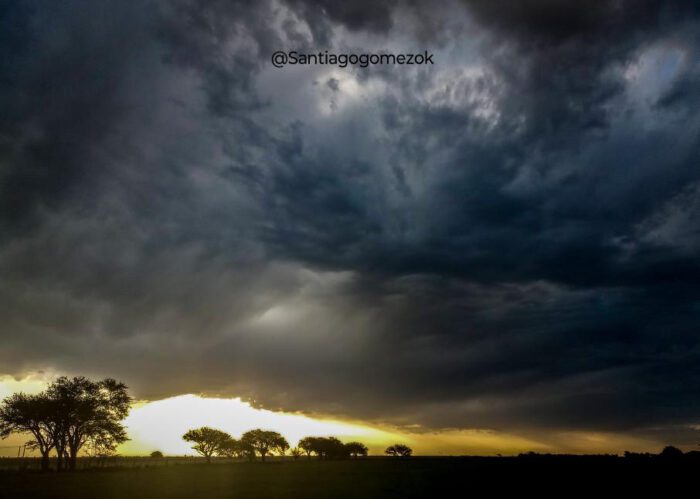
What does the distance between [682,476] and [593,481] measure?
12177mm

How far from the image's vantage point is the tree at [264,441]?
182175 mm

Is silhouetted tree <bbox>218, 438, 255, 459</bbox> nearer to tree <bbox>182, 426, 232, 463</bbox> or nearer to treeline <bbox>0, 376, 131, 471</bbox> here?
tree <bbox>182, 426, 232, 463</bbox>

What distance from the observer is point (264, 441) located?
188 m

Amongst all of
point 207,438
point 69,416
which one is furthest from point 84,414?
point 207,438

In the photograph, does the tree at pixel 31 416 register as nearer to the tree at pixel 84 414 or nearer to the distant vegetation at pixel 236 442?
the tree at pixel 84 414

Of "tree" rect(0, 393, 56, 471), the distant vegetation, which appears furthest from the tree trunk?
the distant vegetation

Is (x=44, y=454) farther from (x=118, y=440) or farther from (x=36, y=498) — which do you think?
(x=36, y=498)

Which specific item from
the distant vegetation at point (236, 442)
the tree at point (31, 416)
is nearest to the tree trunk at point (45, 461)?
the tree at point (31, 416)

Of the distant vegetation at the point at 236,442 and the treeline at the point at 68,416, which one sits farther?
the distant vegetation at the point at 236,442

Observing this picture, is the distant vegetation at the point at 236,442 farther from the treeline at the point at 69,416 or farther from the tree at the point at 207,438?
the treeline at the point at 69,416

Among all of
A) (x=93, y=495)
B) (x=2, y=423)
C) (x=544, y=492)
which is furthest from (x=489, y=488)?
(x=2, y=423)

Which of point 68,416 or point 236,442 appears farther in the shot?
point 236,442

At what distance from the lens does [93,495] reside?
4038 cm

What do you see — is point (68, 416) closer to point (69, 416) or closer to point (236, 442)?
point (69, 416)
